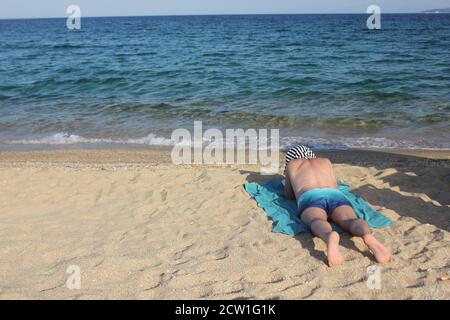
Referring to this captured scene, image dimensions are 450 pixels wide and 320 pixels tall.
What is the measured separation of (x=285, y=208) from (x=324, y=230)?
0.94 m

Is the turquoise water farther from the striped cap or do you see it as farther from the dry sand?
the striped cap

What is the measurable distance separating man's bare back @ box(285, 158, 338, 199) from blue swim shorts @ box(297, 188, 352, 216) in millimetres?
82

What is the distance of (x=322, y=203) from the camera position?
4180 mm

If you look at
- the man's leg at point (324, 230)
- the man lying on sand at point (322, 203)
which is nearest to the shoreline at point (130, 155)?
the man lying on sand at point (322, 203)

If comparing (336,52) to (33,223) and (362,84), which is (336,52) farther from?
(33,223)

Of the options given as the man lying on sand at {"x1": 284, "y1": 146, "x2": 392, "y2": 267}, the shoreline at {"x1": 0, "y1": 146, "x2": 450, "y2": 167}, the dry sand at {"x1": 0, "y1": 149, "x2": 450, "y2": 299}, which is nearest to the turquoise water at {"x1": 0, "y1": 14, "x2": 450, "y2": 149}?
the shoreline at {"x1": 0, "y1": 146, "x2": 450, "y2": 167}

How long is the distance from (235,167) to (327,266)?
124 inches

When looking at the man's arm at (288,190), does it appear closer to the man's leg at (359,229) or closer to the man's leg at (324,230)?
the man's leg at (324,230)

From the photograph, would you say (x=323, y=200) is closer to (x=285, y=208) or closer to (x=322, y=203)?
(x=322, y=203)

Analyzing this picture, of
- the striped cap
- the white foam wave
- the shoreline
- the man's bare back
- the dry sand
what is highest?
the striped cap

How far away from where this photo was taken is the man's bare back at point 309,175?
14.4ft

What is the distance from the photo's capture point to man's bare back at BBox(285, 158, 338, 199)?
14.4 ft

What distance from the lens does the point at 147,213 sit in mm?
4594

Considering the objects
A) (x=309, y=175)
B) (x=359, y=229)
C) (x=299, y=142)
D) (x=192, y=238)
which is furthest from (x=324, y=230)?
(x=299, y=142)
